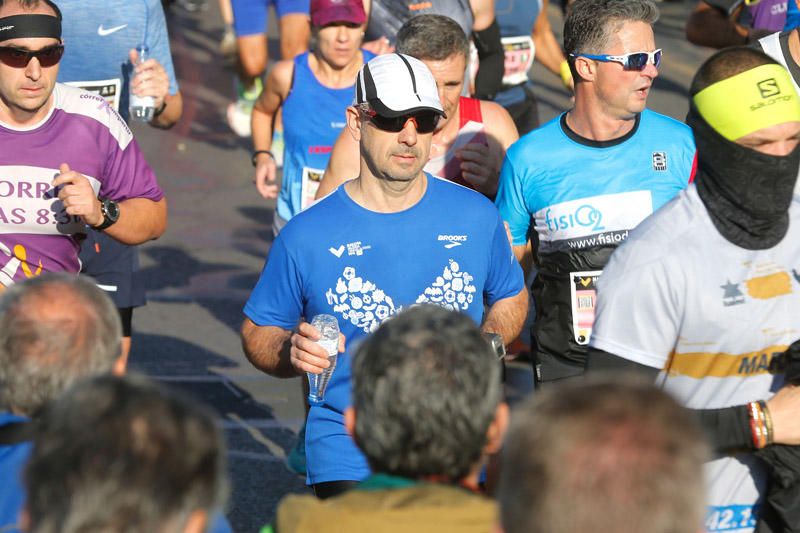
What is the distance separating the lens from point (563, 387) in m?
2.15

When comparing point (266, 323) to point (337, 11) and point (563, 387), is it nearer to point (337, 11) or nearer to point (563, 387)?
point (563, 387)

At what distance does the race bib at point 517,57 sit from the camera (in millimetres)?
8320

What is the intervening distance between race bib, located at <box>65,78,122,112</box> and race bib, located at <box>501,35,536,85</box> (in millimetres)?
3011

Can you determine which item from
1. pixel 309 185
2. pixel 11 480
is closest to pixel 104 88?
pixel 309 185

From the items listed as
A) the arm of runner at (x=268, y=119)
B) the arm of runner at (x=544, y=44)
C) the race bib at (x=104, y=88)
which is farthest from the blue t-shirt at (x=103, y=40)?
the arm of runner at (x=544, y=44)

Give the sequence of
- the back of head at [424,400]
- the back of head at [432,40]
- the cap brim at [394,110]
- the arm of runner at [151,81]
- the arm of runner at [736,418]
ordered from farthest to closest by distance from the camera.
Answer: the arm of runner at [151,81], the back of head at [432,40], the cap brim at [394,110], the arm of runner at [736,418], the back of head at [424,400]

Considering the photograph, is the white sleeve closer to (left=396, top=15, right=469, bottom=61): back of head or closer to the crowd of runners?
the crowd of runners

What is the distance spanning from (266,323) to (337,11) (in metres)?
2.76

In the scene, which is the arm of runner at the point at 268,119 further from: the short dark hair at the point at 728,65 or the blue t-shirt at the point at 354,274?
the short dark hair at the point at 728,65

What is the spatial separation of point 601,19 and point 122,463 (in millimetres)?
3274

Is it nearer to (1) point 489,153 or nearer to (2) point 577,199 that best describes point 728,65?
(2) point 577,199

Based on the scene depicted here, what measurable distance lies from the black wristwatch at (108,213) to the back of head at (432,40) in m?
1.44

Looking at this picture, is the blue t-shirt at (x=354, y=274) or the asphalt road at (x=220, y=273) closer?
the blue t-shirt at (x=354, y=274)

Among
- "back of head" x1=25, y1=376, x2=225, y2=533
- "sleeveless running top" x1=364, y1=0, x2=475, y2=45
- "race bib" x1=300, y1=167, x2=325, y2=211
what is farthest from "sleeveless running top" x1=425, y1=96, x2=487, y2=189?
"back of head" x1=25, y1=376, x2=225, y2=533
